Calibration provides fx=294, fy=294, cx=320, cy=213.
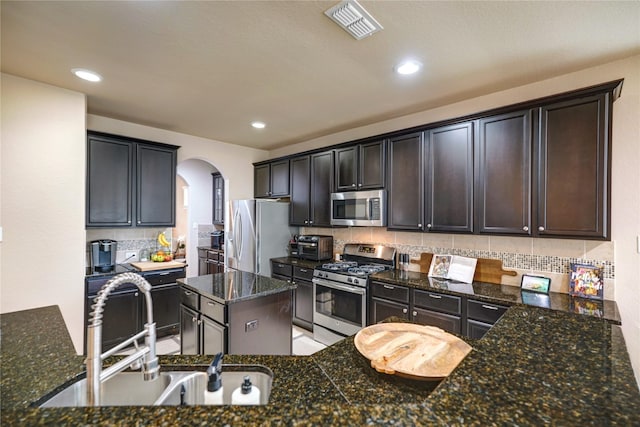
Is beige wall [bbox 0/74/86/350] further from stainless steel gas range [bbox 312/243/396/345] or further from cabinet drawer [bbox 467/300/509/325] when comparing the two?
cabinet drawer [bbox 467/300/509/325]

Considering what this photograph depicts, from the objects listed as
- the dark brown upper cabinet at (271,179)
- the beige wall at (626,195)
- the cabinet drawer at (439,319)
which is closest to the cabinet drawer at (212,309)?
the cabinet drawer at (439,319)

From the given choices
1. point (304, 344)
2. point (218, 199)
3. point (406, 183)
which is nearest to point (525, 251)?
point (406, 183)

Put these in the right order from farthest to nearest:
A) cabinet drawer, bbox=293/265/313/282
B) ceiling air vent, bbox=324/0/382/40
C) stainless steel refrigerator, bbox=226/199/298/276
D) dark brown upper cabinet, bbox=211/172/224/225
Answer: dark brown upper cabinet, bbox=211/172/224/225 < stainless steel refrigerator, bbox=226/199/298/276 < cabinet drawer, bbox=293/265/313/282 < ceiling air vent, bbox=324/0/382/40

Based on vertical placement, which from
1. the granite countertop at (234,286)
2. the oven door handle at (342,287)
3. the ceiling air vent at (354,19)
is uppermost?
the ceiling air vent at (354,19)

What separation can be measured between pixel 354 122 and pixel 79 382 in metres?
3.60

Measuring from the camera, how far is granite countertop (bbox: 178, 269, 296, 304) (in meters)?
2.21

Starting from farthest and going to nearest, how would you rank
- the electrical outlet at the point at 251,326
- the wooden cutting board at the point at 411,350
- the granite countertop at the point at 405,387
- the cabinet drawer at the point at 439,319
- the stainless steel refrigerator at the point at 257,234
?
the stainless steel refrigerator at the point at 257,234 → the cabinet drawer at the point at 439,319 → the electrical outlet at the point at 251,326 → the wooden cutting board at the point at 411,350 → the granite countertop at the point at 405,387

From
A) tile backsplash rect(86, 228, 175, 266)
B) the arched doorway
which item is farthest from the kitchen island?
the arched doorway

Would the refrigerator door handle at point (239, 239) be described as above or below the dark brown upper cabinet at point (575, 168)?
below

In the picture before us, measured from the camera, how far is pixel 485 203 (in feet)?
8.84

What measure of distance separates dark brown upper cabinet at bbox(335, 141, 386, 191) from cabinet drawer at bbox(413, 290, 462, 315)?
132 centimetres

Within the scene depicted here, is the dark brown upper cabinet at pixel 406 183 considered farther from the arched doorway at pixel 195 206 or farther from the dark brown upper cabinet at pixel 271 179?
the arched doorway at pixel 195 206

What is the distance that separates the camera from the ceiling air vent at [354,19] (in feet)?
5.57

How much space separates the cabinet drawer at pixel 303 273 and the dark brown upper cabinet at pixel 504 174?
6.71ft
